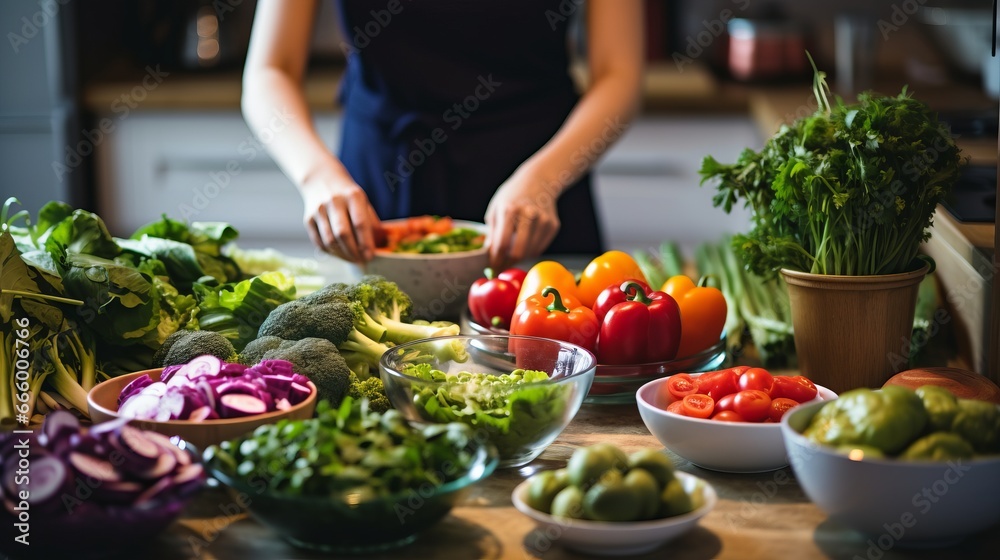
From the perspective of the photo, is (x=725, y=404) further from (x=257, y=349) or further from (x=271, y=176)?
(x=271, y=176)

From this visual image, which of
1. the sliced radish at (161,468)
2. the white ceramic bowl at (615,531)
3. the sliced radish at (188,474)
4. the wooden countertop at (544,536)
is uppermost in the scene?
the sliced radish at (161,468)

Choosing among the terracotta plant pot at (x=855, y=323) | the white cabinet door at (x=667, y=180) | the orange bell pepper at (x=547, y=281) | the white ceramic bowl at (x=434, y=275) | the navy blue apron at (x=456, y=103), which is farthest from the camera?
the white cabinet door at (x=667, y=180)

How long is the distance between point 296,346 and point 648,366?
1.44 ft

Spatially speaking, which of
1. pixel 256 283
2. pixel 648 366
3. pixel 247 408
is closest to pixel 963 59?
pixel 648 366

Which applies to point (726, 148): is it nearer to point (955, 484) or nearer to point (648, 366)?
point (648, 366)

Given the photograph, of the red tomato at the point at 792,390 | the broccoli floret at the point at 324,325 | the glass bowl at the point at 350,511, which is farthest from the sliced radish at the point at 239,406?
the red tomato at the point at 792,390

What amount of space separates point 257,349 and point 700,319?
589mm

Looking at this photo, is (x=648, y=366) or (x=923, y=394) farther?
(x=648, y=366)

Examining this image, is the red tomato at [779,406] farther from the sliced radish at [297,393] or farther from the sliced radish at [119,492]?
the sliced radish at [119,492]

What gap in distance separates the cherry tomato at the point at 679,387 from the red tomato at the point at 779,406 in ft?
0.29

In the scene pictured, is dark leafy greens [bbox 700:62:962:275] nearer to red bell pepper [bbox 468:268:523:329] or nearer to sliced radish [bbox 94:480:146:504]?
red bell pepper [bbox 468:268:523:329]

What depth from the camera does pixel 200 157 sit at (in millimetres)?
3389

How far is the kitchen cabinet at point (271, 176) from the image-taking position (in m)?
3.28

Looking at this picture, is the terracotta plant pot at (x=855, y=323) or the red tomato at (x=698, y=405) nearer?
the red tomato at (x=698, y=405)
